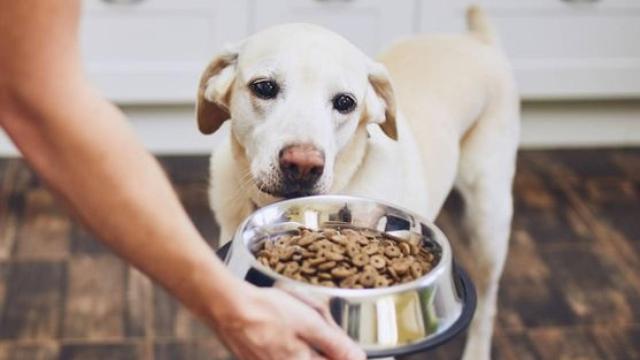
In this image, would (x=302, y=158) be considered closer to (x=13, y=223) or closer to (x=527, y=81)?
(x=13, y=223)

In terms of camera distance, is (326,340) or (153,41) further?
(153,41)

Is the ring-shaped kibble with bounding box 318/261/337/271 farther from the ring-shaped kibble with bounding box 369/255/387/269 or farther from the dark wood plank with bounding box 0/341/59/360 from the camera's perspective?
the dark wood plank with bounding box 0/341/59/360

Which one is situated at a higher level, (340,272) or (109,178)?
(109,178)

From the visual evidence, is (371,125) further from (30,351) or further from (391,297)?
(30,351)

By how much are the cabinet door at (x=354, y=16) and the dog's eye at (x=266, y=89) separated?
56.5 inches

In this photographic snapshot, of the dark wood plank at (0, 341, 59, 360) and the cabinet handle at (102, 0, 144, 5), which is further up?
the cabinet handle at (102, 0, 144, 5)

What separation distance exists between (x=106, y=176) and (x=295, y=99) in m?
0.69

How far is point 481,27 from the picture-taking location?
2.40 m

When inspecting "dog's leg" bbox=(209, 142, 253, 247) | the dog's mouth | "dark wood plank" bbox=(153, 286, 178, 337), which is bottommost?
"dark wood plank" bbox=(153, 286, 178, 337)

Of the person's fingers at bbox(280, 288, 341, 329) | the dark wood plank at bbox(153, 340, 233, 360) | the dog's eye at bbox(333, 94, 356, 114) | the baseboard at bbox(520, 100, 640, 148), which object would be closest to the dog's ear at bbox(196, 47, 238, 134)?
the dog's eye at bbox(333, 94, 356, 114)

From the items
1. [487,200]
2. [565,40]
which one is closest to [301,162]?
[487,200]

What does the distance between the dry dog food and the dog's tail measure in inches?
43.4

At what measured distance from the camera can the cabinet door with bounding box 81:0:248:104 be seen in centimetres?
309

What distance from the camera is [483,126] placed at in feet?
7.48
